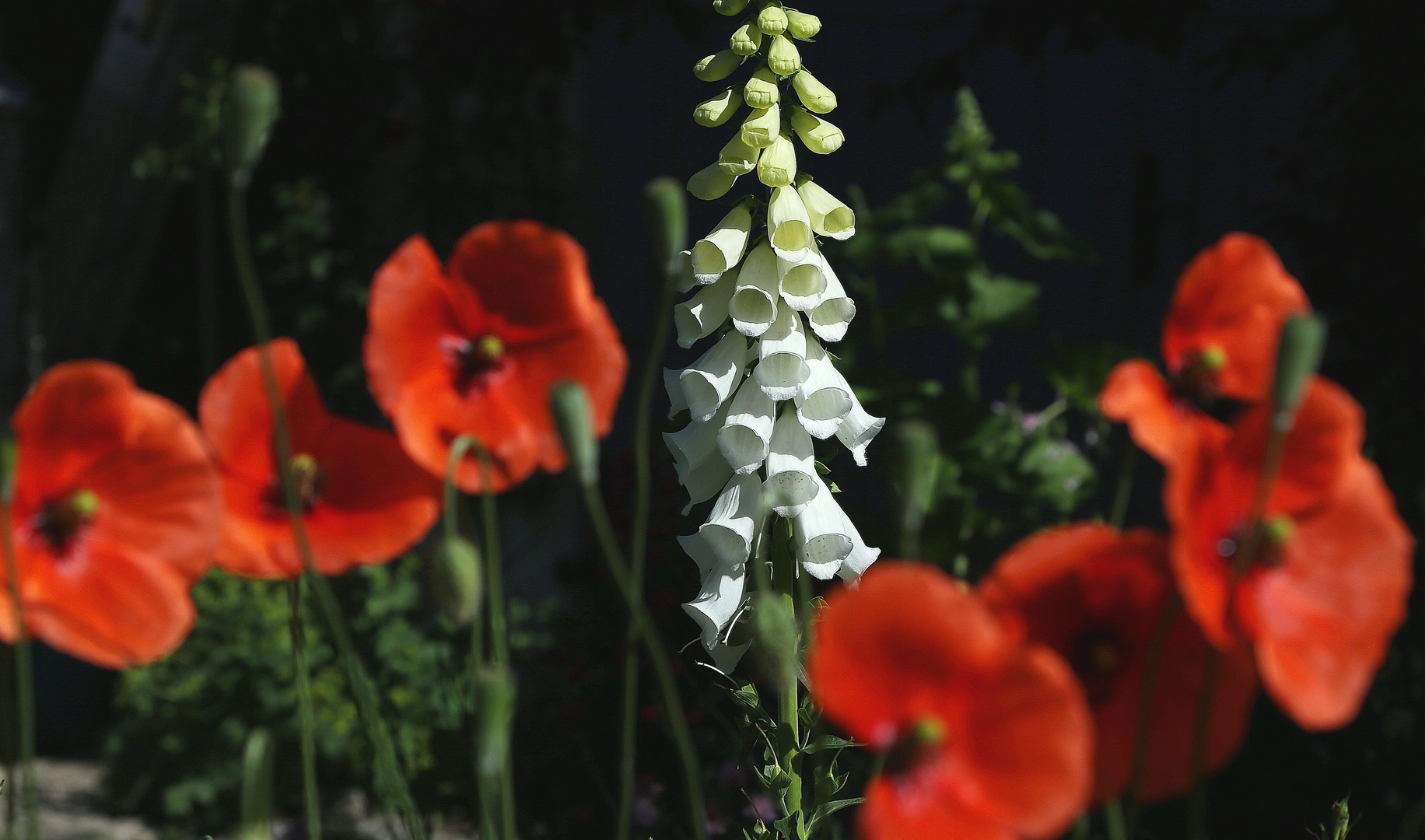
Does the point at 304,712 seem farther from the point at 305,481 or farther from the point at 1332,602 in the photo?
the point at 1332,602

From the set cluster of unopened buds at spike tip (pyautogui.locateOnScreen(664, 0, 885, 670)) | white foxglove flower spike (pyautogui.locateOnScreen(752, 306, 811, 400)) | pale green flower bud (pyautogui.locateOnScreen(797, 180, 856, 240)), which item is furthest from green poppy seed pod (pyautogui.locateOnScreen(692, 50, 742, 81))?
white foxglove flower spike (pyautogui.locateOnScreen(752, 306, 811, 400))

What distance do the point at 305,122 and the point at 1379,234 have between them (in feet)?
10.1

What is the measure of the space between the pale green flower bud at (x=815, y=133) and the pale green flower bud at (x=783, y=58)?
61 mm

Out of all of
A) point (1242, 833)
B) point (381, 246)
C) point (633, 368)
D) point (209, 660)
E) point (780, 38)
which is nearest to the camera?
point (780, 38)

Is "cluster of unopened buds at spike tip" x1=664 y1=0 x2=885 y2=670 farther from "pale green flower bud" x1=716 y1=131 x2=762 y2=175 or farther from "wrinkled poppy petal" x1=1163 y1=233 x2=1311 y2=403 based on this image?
"wrinkled poppy petal" x1=1163 y1=233 x2=1311 y2=403

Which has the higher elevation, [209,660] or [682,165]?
[682,165]

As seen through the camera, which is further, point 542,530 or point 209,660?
point 542,530

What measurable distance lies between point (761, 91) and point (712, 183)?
0.11m

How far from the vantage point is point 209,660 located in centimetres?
342

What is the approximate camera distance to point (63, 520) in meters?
0.53

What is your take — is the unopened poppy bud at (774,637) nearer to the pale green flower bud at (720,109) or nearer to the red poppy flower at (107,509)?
the red poppy flower at (107,509)

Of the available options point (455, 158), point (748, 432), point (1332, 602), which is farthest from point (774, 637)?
point (455, 158)

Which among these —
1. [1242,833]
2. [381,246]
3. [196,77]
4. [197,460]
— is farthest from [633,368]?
[197,460]

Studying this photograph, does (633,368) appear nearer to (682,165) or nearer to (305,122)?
(682,165)
